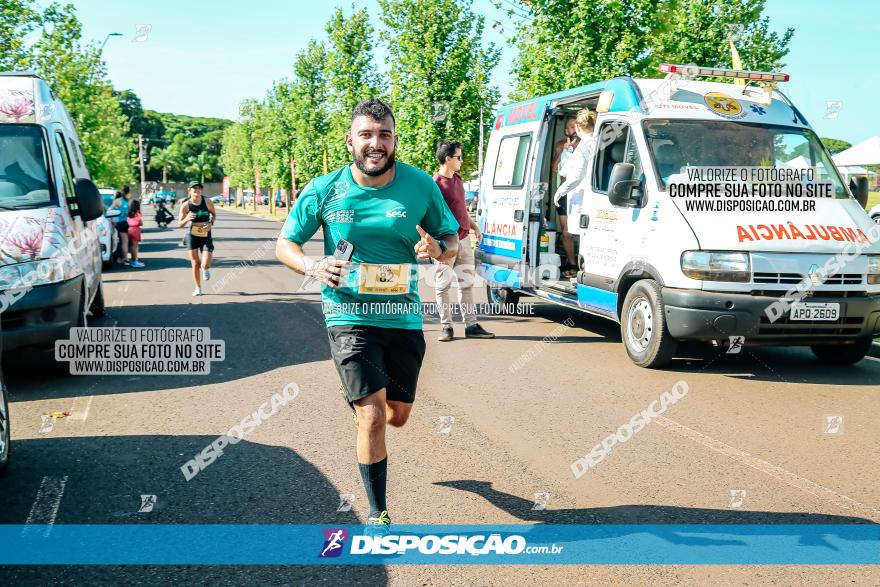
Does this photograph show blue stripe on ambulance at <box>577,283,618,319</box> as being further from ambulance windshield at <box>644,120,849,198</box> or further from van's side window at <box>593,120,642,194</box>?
ambulance windshield at <box>644,120,849,198</box>

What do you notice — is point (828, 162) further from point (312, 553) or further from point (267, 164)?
point (267, 164)

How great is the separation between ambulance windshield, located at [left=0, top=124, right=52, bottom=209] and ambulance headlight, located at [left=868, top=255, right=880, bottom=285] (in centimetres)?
784

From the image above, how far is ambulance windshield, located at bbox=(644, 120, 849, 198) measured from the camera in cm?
805

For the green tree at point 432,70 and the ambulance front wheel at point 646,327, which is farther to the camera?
the green tree at point 432,70

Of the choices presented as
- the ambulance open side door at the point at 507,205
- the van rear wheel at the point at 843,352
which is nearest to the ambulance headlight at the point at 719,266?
the van rear wheel at the point at 843,352

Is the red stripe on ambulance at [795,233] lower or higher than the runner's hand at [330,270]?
higher

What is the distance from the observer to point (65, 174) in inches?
340

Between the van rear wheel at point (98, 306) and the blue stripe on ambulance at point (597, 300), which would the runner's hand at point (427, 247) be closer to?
the blue stripe on ambulance at point (597, 300)

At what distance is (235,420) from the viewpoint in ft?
20.0

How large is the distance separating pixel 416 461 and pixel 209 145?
168 m

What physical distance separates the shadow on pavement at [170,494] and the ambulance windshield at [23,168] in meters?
3.20

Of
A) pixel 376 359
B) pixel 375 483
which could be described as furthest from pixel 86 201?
pixel 375 483

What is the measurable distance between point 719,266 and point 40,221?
621 centimetres

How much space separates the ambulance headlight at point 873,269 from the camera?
7.43 metres
